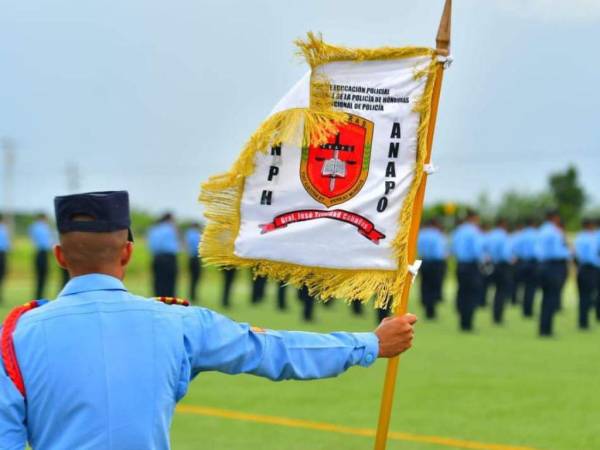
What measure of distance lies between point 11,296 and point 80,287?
79.3 ft

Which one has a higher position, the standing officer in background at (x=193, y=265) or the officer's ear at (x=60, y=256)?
the officer's ear at (x=60, y=256)

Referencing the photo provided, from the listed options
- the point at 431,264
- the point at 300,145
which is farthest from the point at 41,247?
the point at 300,145

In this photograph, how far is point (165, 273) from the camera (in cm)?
2184

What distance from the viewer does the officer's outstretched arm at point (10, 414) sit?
3201mm

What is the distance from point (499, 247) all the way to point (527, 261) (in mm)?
753

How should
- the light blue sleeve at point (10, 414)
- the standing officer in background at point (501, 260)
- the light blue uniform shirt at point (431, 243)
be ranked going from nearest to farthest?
1. the light blue sleeve at point (10, 414)
2. the standing officer in background at point (501, 260)
3. the light blue uniform shirt at point (431, 243)

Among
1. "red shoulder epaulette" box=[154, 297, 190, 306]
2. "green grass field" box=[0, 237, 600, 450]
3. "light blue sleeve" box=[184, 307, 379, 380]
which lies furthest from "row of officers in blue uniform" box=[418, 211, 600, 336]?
"red shoulder epaulette" box=[154, 297, 190, 306]

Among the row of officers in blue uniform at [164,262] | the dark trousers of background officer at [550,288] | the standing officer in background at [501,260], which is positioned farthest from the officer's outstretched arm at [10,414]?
the standing officer in background at [501,260]

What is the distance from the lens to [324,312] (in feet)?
73.7

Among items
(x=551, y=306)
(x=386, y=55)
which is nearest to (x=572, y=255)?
(x=551, y=306)

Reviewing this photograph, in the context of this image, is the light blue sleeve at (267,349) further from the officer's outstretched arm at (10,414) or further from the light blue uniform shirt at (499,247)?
the light blue uniform shirt at (499,247)

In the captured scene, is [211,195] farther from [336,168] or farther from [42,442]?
[42,442]

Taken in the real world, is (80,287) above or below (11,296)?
above

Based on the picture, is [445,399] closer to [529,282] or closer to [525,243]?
[529,282]
